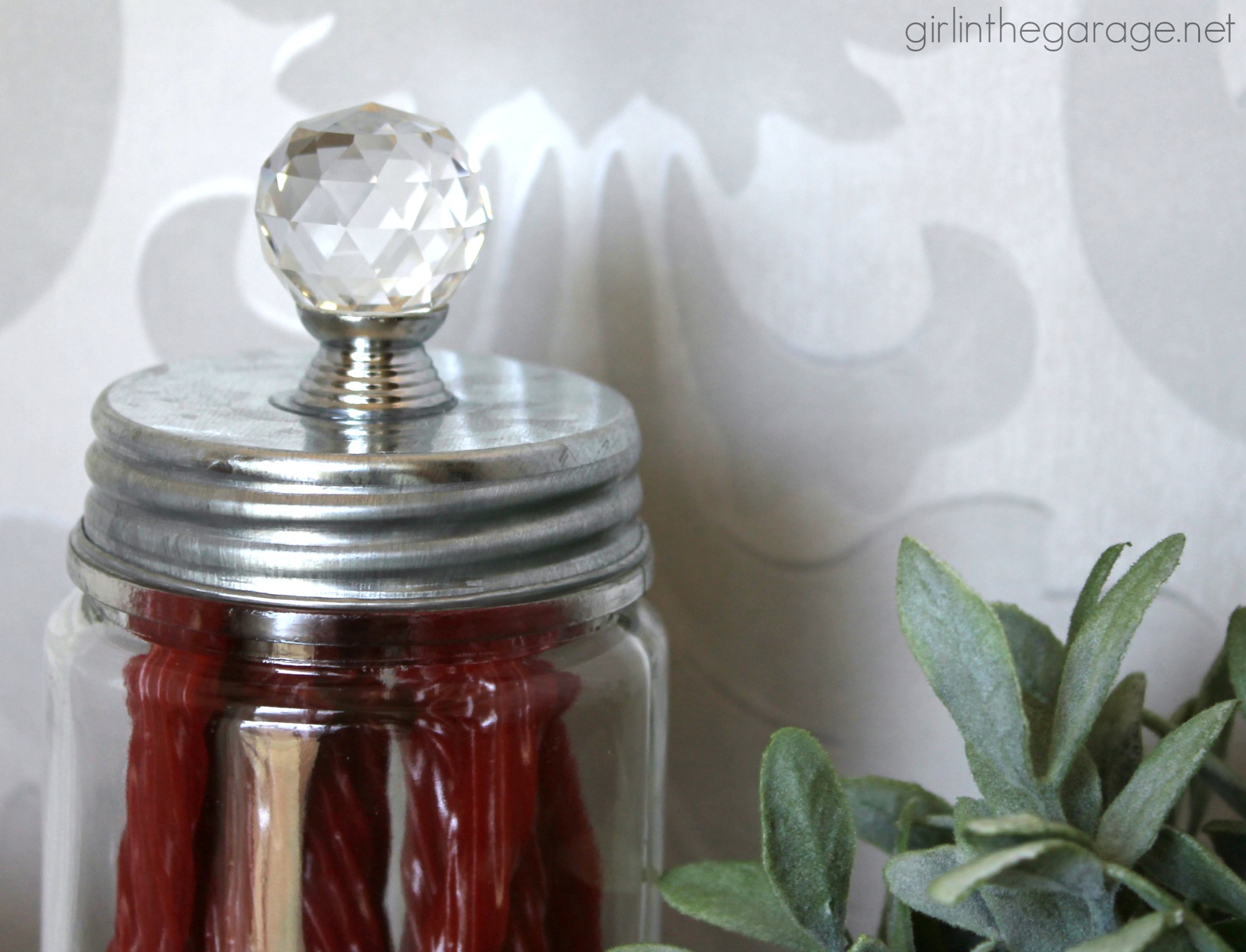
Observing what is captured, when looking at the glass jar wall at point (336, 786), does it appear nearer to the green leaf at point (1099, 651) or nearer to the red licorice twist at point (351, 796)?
the red licorice twist at point (351, 796)

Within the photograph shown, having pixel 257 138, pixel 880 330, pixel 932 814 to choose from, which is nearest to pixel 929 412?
pixel 880 330

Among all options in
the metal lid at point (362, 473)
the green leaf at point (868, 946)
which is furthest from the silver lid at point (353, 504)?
the green leaf at point (868, 946)

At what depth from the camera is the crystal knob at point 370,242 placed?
29 centimetres

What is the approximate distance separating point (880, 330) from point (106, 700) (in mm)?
260

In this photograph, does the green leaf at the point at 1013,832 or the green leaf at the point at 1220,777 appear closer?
the green leaf at the point at 1013,832

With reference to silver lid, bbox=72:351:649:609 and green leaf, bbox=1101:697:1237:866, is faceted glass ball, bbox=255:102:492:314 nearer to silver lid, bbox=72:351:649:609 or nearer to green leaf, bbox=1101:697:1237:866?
silver lid, bbox=72:351:649:609

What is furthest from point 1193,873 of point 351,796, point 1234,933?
point 351,796

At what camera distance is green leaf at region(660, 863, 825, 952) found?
266 millimetres

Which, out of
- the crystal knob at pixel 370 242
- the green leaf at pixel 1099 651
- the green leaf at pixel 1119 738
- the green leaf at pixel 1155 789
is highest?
the crystal knob at pixel 370 242

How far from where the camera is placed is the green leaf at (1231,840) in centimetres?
29

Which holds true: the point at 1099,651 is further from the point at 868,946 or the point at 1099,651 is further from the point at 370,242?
the point at 370,242

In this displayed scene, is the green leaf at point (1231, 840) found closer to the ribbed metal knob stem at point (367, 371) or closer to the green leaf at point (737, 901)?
the green leaf at point (737, 901)

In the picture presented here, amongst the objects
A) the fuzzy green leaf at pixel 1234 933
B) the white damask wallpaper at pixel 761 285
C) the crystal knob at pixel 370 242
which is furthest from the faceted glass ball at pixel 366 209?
the fuzzy green leaf at pixel 1234 933

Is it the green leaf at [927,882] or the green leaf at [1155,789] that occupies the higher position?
the green leaf at [1155,789]
